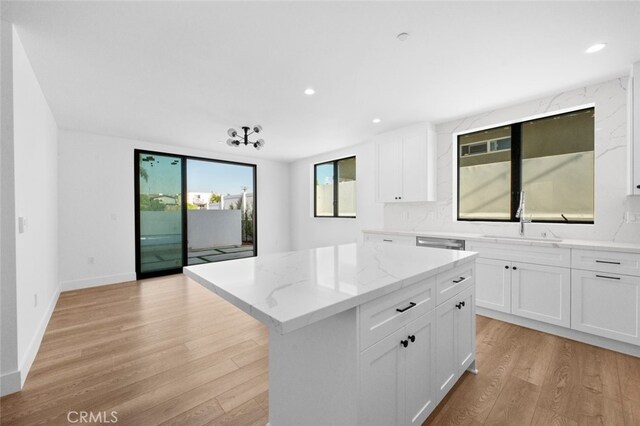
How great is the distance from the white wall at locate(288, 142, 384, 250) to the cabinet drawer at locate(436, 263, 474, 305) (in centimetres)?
299

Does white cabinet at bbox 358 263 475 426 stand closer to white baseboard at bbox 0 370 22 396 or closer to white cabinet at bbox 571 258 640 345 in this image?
white cabinet at bbox 571 258 640 345

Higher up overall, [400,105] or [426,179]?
[400,105]

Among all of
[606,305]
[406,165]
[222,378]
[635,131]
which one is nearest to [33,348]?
[222,378]

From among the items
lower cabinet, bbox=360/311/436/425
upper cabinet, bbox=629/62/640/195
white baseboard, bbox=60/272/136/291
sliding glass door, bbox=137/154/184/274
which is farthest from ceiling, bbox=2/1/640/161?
white baseboard, bbox=60/272/136/291

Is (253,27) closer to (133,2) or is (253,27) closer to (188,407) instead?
Result: (133,2)

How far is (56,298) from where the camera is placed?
3713mm

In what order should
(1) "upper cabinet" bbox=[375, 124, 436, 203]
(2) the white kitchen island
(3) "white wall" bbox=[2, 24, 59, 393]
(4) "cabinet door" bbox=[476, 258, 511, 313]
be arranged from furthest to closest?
(1) "upper cabinet" bbox=[375, 124, 436, 203]
(4) "cabinet door" bbox=[476, 258, 511, 313]
(3) "white wall" bbox=[2, 24, 59, 393]
(2) the white kitchen island

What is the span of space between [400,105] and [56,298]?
526 centimetres

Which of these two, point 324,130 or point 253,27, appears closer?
point 253,27

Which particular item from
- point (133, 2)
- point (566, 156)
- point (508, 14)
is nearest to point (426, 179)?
point (566, 156)

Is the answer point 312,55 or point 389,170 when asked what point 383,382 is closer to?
point 312,55

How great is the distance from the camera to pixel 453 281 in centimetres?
174

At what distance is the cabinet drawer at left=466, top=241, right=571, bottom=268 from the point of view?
259 centimetres

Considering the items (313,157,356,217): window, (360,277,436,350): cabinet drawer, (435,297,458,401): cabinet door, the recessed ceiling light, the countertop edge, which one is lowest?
(435,297,458,401): cabinet door
